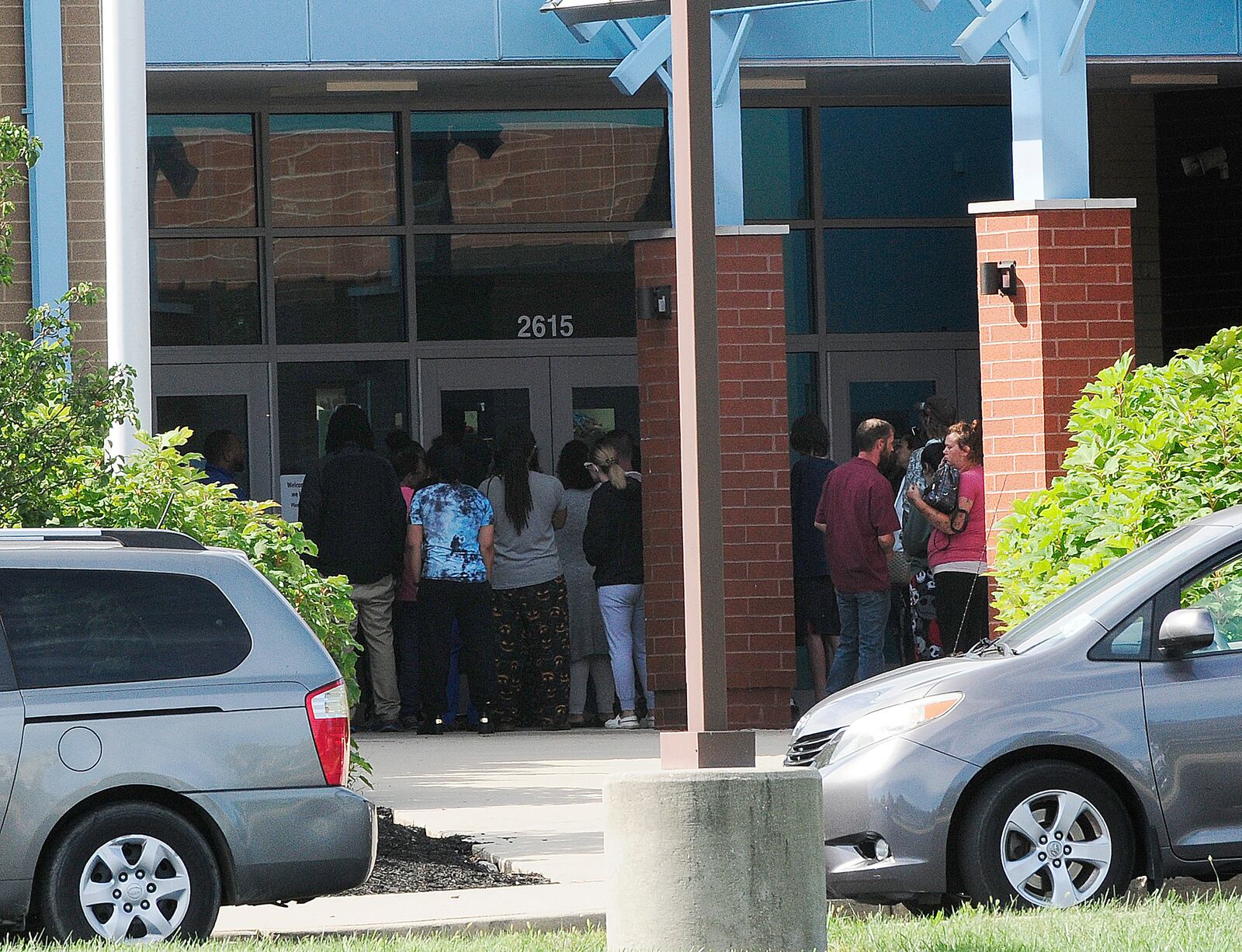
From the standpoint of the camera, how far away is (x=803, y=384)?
17.1 metres

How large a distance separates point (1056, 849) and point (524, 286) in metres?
9.98

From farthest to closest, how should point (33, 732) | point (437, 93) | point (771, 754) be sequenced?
point (437, 93), point (771, 754), point (33, 732)

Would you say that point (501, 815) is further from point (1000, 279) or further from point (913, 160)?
point (913, 160)

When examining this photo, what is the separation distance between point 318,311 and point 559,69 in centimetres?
360

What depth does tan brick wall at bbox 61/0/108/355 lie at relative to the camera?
1286 centimetres

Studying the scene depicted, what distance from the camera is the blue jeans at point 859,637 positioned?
43.8 ft

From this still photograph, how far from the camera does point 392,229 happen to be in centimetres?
1641

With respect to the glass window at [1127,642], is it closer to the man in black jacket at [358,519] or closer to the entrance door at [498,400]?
the man in black jacket at [358,519]

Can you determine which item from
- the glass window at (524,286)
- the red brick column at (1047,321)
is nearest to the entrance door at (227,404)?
the glass window at (524,286)

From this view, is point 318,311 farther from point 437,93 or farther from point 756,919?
point 756,919

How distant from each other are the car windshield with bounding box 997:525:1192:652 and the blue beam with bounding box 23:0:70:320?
278 inches

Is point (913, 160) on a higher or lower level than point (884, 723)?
higher

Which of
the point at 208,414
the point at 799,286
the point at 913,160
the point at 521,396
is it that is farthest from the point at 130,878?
the point at 913,160

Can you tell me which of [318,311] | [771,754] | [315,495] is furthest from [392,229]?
[771,754]
